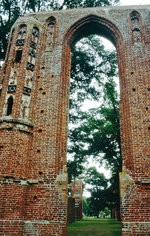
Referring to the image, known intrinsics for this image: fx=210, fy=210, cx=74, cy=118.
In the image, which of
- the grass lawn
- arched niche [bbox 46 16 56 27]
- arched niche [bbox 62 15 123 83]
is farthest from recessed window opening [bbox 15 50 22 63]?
the grass lawn

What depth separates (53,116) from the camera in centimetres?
805

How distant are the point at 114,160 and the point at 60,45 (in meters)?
11.9

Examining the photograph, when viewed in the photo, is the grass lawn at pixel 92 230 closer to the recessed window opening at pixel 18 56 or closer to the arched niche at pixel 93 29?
the recessed window opening at pixel 18 56

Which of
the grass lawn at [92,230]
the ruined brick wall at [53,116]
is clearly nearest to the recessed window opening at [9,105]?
the ruined brick wall at [53,116]

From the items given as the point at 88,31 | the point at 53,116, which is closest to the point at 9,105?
the point at 53,116

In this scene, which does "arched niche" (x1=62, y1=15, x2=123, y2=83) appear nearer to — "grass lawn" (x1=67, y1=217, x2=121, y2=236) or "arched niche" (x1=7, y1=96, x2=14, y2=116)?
"arched niche" (x1=7, y1=96, x2=14, y2=116)

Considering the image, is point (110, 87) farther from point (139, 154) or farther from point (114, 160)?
point (139, 154)

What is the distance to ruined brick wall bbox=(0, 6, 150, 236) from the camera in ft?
21.6

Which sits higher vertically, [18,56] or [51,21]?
[51,21]

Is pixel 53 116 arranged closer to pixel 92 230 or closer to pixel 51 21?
pixel 51 21

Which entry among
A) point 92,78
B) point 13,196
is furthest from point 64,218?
point 92,78

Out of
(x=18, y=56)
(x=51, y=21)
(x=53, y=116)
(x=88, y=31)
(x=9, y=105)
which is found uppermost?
(x=51, y=21)

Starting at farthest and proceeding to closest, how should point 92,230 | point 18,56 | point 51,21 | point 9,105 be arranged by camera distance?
1. point 92,230
2. point 51,21
3. point 18,56
4. point 9,105

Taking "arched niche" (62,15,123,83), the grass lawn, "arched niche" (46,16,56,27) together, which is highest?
"arched niche" (46,16,56,27)
